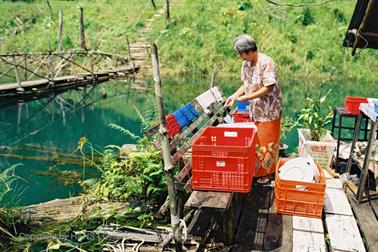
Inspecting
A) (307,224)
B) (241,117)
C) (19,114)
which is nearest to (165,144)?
(307,224)

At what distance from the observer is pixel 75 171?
25.8 feet

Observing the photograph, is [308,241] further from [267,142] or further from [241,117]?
[241,117]

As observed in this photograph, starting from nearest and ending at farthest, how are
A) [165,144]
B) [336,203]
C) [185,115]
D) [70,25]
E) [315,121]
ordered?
1. [165,144]
2. [336,203]
3. [185,115]
4. [315,121]
5. [70,25]

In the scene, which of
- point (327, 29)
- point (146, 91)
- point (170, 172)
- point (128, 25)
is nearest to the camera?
point (170, 172)

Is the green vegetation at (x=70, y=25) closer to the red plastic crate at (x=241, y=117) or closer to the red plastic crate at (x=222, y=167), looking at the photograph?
the red plastic crate at (x=241, y=117)

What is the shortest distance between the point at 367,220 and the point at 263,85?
5.70 ft

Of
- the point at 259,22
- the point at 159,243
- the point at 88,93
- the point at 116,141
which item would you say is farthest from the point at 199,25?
the point at 159,243

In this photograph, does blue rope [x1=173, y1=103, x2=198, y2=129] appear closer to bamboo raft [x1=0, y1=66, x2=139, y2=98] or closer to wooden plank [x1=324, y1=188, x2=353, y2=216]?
wooden plank [x1=324, y1=188, x2=353, y2=216]

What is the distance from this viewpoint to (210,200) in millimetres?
3598

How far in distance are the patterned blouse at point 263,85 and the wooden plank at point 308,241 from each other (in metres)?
1.38

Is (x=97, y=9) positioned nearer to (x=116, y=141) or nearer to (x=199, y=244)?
(x=116, y=141)

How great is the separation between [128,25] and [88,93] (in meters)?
9.18

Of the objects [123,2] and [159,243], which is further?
[123,2]

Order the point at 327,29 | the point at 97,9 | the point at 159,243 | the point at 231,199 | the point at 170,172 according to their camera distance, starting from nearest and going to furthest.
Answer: the point at 170,172, the point at 231,199, the point at 159,243, the point at 327,29, the point at 97,9
